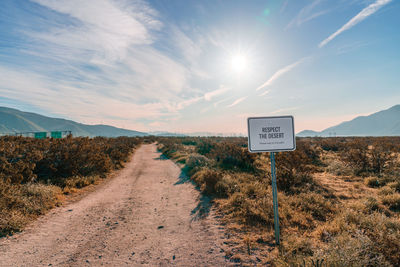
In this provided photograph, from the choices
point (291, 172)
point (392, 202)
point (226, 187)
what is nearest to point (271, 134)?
point (226, 187)

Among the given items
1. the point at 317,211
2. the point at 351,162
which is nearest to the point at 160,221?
the point at 317,211

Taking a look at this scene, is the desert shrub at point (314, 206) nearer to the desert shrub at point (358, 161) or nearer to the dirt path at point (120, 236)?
the dirt path at point (120, 236)

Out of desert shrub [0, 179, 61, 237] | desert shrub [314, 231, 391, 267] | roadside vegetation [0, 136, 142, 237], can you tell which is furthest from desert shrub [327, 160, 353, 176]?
desert shrub [0, 179, 61, 237]

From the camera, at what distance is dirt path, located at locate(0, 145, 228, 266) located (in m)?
3.87

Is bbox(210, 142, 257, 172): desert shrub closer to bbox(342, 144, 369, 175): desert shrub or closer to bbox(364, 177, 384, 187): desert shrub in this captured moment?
bbox(364, 177, 384, 187): desert shrub

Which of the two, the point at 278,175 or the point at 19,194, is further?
the point at 278,175

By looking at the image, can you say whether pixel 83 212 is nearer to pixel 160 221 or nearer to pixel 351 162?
pixel 160 221

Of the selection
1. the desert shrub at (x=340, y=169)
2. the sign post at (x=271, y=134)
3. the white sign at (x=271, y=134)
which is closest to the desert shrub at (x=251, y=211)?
the sign post at (x=271, y=134)

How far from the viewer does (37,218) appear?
5.78 meters

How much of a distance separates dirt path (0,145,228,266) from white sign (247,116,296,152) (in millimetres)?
2632

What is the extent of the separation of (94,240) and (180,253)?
2.43 m

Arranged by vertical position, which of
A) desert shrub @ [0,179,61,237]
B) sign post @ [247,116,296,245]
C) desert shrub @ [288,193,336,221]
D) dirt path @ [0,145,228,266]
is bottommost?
dirt path @ [0,145,228,266]

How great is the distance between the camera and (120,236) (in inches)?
191

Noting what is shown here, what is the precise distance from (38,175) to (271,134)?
11.6 m
